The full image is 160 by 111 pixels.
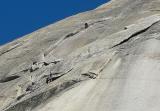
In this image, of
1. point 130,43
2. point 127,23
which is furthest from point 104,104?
point 127,23

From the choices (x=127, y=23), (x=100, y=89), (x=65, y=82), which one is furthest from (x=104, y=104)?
(x=127, y=23)

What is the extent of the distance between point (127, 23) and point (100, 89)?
226 inches

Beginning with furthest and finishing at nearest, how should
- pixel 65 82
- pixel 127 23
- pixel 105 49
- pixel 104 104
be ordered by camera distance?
1. pixel 127 23
2. pixel 105 49
3. pixel 65 82
4. pixel 104 104

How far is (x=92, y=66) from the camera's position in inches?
740

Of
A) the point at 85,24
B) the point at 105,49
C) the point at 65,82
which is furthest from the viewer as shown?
the point at 85,24

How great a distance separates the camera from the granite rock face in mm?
17031

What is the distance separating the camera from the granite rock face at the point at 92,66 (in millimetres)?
17031

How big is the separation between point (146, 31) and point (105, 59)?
1967mm

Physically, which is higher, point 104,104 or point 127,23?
point 127,23

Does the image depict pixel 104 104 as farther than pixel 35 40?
No

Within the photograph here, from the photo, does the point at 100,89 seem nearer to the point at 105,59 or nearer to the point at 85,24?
the point at 105,59

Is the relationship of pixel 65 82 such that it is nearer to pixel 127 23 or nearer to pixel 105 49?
pixel 105 49

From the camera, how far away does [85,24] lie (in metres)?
25.0

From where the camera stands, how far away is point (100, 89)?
1747cm
